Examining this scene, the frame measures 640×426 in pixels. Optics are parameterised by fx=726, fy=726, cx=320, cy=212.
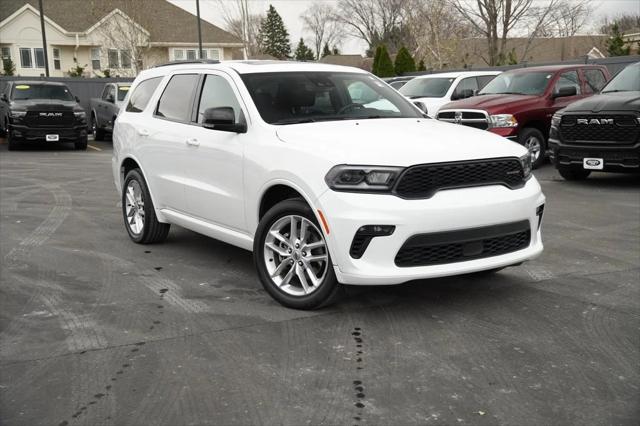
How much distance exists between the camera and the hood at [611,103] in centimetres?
1036

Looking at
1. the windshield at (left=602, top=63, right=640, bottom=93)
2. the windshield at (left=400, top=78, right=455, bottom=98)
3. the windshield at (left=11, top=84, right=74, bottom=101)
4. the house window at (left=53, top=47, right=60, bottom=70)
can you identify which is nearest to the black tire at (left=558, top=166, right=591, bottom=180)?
the windshield at (left=602, top=63, right=640, bottom=93)

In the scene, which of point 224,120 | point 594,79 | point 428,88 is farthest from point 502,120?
point 224,120

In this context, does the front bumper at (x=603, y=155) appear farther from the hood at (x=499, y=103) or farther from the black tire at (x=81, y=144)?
the black tire at (x=81, y=144)

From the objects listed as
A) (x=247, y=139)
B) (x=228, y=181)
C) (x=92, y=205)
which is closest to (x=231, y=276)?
(x=228, y=181)

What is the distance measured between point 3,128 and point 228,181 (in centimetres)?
1771

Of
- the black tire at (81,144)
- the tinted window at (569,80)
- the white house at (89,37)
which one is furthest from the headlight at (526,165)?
the white house at (89,37)

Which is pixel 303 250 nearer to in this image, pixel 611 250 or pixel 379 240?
pixel 379 240

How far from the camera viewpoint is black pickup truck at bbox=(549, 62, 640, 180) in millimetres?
10281

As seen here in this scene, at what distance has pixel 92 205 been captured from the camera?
32.8 ft

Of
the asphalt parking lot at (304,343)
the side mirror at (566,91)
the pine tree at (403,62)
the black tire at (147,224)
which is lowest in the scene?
the asphalt parking lot at (304,343)

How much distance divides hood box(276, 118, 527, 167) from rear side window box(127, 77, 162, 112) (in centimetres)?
259

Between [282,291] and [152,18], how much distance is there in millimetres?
46970

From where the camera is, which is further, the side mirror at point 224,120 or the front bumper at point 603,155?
the front bumper at point 603,155

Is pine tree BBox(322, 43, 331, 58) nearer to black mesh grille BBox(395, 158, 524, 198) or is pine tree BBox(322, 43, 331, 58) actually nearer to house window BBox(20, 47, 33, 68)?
house window BBox(20, 47, 33, 68)
